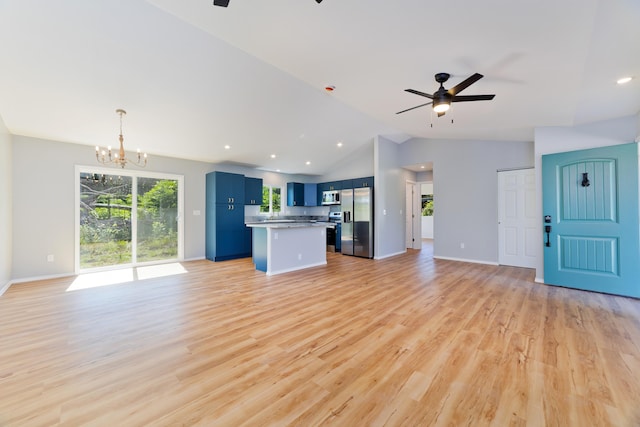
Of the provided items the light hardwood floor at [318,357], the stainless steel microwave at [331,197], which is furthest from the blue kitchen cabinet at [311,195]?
the light hardwood floor at [318,357]

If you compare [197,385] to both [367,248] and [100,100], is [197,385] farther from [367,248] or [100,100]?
[367,248]

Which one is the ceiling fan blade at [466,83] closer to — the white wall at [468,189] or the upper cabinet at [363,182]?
the white wall at [468,189]

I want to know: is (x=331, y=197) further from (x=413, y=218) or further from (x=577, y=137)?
(x=577, y=137)

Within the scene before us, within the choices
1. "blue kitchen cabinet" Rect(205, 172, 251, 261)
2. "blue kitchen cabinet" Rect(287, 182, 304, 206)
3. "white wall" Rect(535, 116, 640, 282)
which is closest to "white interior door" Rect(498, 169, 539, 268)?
"white wall" Rect(535, 116, 640, 282)

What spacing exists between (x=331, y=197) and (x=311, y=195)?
782mm

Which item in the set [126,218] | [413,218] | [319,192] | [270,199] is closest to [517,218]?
[413,218]

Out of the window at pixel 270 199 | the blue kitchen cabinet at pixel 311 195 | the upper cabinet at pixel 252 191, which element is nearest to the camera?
the upper cabinet at pixel 252 191

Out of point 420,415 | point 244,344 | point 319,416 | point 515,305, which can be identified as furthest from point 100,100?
point 515,305

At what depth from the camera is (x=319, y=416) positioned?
146 cm

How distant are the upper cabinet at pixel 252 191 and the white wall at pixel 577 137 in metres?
6.15

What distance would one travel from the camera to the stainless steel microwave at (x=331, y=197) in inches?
305

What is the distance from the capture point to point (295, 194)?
26.4 ft

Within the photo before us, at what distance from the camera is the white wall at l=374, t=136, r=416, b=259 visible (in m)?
6.41

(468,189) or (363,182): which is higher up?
(363,182)
